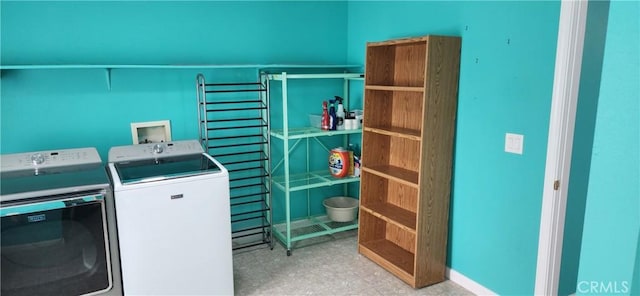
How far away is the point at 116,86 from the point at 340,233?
2057 millimetres

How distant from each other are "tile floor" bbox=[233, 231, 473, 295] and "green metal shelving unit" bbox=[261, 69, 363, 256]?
12 cm

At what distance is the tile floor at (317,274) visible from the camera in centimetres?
261

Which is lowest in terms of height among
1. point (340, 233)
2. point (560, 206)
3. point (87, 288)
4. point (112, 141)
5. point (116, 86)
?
point (340, 233)

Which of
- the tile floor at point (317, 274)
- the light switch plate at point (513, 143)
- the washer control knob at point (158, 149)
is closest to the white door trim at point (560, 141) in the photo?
the light switch plate at point (513, 143)

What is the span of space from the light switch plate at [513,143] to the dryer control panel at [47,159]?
233 centimetres

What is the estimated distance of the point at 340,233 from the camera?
352cm

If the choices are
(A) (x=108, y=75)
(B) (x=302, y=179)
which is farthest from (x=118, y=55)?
(B) (x=302, y=179)

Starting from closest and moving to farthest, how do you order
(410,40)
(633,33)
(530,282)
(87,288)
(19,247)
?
(633,33) → (19,247) → (87,288) → (530,282) → (410,40)

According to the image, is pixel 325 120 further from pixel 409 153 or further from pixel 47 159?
pixel 47 159

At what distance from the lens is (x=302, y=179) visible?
340 centimetres

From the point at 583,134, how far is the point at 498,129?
43 centimetres

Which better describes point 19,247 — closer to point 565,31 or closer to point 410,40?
point 410,40

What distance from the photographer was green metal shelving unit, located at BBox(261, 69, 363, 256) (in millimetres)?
3052

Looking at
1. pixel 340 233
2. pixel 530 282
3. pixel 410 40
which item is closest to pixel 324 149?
pixel 340 233
